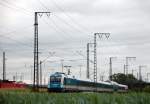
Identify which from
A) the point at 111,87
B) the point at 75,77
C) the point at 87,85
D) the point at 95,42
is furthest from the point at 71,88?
the point at 111,87

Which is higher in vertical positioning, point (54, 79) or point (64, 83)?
point (54, 79)

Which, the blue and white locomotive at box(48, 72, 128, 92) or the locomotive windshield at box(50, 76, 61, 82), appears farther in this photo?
the locomotive windshield at box(50, 76, 61, 82)

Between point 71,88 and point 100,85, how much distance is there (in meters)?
17.3

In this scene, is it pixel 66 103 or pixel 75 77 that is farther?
pixel 75 77

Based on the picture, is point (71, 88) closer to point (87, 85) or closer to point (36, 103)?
point (87, 85)

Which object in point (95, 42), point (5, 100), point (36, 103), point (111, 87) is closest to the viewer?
point (36, 103)

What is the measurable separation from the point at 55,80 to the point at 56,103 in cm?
6191

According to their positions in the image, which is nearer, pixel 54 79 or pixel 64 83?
pixel 64 83

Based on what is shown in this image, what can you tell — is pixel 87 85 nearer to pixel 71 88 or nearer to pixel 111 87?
pixel 71 88

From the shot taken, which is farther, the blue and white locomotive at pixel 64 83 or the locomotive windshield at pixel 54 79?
the locomotive windshield at pixel 54 79

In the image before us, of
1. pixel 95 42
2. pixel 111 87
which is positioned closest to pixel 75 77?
pixel 95 42

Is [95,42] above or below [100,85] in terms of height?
above

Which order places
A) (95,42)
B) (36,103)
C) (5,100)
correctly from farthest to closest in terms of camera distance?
1. (95,42)
2. (5,100)
3. (36,103)

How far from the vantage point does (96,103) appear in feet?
34.5
